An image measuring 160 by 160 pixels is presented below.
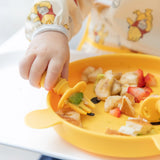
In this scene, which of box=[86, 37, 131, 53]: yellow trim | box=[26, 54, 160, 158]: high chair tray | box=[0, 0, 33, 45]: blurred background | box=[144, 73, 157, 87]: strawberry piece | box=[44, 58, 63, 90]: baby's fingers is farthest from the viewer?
box=[0, 0, 33, 45]: blurred background

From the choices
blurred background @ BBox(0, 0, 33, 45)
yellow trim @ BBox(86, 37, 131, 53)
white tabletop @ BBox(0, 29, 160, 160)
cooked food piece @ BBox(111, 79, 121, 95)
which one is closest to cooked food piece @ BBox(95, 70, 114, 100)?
cooked food piece @ BBox(111, 79, 121, 95)

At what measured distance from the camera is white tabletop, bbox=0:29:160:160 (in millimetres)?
477

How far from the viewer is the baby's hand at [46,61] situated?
0.55 m

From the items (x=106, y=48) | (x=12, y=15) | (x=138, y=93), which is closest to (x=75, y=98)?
(x=138, y=93)

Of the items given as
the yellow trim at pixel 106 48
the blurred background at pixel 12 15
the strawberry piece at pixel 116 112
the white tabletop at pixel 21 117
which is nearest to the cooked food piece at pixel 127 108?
the strawberry piece at pixel 116 112

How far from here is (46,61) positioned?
56 cm

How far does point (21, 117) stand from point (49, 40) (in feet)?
0.54

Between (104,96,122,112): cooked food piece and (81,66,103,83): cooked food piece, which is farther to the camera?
Answer: (81,66,103,83): cooked food piece

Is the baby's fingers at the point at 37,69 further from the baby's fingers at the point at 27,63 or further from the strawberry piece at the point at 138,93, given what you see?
the strawberry piece at the point at 138,93

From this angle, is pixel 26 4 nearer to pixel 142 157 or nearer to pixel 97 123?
pixel 97 123

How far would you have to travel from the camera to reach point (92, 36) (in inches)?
38.3

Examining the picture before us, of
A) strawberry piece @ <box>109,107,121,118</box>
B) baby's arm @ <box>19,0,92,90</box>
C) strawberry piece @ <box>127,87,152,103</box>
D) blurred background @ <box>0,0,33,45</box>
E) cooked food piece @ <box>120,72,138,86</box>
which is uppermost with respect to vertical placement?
baby's arm @ <box>19,0,92,90</box>

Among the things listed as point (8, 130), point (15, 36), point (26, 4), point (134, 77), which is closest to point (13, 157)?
point (8, 130)

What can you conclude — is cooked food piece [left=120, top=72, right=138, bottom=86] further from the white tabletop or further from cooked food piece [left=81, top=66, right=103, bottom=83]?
the white tabletop
